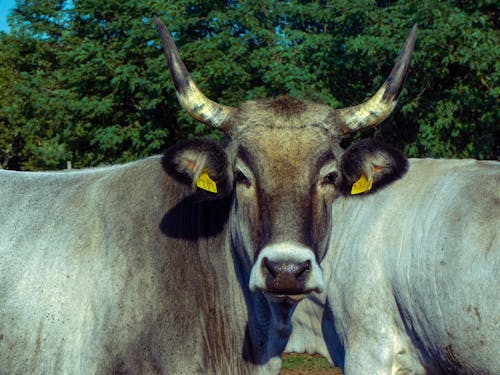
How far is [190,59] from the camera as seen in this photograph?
14.4 meters

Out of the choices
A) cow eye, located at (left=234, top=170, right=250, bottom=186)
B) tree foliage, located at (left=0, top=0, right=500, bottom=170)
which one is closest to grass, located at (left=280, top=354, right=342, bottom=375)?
tree foliage, located at (left=0, top=0, right=500, bottom=170)

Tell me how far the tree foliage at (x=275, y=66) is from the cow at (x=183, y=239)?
6164 millimetres

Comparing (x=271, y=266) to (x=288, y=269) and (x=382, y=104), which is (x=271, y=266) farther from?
(x=382, y=104)

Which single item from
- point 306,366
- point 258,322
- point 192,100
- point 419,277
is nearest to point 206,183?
point 192,100

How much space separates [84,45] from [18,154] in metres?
27.2

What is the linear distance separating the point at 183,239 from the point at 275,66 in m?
8.29

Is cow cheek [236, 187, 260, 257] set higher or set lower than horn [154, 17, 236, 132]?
lower

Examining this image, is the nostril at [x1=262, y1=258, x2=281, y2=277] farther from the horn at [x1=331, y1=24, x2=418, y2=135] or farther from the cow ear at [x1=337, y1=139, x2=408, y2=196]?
the horn at [x1=331, y1=24, x2=418, y2=135]

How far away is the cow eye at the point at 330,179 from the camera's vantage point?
4.59 m

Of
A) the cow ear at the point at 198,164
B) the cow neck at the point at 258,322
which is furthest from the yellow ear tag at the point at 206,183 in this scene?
the cow neck at the point at 258,322

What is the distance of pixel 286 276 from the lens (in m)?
3.92

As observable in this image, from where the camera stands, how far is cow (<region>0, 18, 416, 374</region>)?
4414 millimetres

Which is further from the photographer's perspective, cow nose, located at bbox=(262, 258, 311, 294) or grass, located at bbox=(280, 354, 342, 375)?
grass, located at bbox=(280, 354, 342, 375)

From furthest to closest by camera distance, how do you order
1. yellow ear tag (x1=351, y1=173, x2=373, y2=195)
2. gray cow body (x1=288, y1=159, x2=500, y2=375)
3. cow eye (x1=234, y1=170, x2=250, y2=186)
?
gray cow body (x1=288, y1=159, x2=500, y2=375), yellow ear tag (x1=351, y1=173, x2=373, y2=195), cow eye (x1=234, y1=170, x2=250, y2=186)
